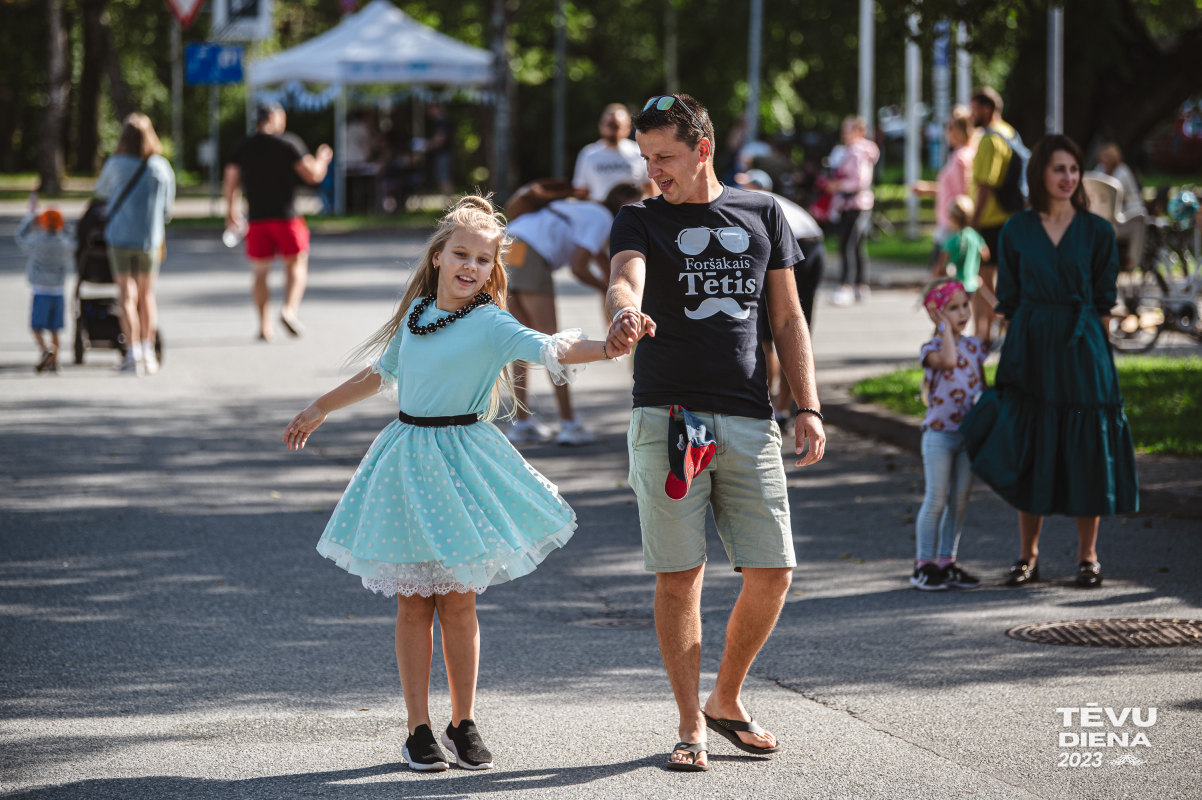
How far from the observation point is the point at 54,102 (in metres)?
37.4

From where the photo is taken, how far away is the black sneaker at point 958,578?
6.43 metres

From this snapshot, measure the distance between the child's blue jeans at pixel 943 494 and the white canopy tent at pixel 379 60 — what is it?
2379cm

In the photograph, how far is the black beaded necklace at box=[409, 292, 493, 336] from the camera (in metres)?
4.36

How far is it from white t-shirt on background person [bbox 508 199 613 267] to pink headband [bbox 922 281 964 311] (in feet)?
10.3

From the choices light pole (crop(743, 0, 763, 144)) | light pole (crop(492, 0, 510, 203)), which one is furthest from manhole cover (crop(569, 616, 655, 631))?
light pole (crop(743, 0, 763, 144))

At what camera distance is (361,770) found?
424 cm

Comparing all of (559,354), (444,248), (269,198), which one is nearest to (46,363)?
(269,198)

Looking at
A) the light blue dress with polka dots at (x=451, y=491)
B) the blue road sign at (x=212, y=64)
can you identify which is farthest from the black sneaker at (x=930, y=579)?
the blue road sign at (x=212, y=64)

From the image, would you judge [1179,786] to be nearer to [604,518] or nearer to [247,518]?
[604,518]

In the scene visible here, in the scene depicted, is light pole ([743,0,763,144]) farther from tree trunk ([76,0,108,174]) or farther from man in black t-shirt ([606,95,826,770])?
man in black t-shirt ([606,95,826,770])

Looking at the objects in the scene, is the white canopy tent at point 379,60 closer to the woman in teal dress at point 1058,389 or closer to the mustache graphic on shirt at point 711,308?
the woman in teal dress at point 1058,389

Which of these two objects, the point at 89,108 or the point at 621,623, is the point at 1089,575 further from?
the point at 89,108

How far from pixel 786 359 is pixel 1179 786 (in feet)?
5.55

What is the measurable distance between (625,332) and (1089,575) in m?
3.59
